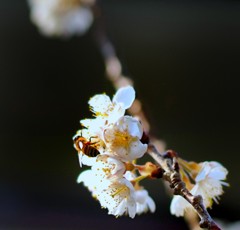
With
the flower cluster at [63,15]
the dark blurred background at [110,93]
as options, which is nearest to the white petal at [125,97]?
the flower cluster at [63,15]

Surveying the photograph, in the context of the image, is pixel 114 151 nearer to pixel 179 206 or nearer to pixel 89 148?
pixel 89 148

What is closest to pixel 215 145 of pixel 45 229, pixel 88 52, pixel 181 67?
pixel 181 67

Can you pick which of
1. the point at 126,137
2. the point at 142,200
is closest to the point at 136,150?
the point at 126,137

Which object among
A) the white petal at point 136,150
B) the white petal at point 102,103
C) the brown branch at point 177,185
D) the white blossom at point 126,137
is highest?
the white petal at point 102,103

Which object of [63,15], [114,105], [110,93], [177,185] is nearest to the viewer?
[177,185]

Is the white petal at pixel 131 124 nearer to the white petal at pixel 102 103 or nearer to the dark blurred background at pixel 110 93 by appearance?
the white petal at pixel 102 103
